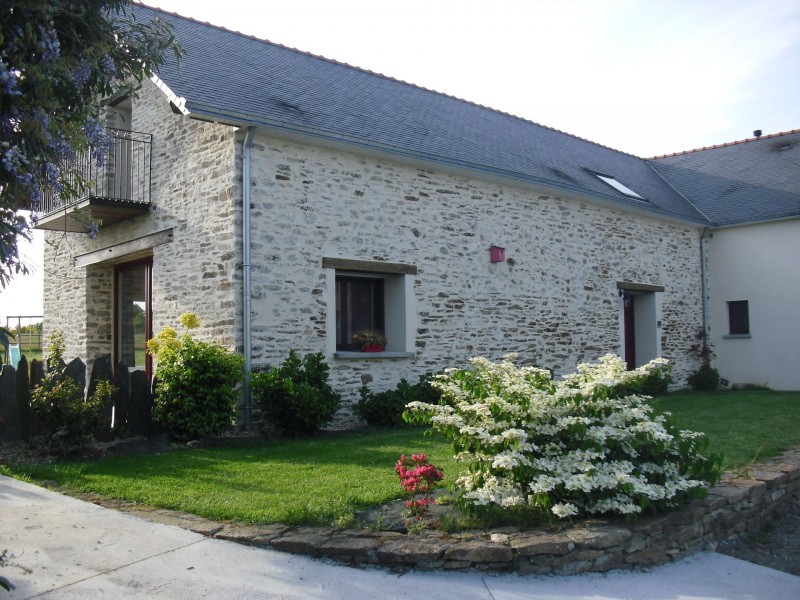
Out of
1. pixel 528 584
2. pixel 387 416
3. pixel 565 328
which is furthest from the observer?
pixel 565 328

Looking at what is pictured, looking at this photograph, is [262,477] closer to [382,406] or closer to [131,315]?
[382,406]

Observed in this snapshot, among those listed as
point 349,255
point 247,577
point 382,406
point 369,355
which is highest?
point 349,255

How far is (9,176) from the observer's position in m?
3.93

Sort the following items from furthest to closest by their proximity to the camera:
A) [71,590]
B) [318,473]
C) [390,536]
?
[318,473] < [390,536] < [71,590]

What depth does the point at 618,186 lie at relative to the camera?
15078 mm

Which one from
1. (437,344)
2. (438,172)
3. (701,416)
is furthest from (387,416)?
(701,416)

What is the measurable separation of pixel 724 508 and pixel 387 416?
510 cm

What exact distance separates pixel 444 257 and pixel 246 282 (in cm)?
351

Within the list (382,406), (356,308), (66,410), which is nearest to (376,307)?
(356,308)

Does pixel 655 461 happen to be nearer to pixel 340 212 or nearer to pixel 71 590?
pixel 71 590

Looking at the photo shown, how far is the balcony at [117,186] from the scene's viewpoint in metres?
10.4

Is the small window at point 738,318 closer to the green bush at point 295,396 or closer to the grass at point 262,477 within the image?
the grass at point 262,477

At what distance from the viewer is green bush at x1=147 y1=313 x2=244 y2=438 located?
315 inches

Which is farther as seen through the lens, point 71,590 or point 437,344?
point 437,344
